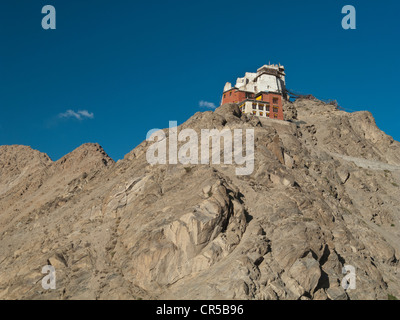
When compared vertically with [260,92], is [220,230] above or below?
below

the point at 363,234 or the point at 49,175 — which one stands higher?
the point at 49,175

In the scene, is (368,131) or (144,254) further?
(368,131)

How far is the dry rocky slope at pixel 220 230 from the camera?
41031 mm

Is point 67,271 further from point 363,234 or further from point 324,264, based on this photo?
point 363,234

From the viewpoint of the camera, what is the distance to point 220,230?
43.9m

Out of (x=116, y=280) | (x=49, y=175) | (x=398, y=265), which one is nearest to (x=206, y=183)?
(x=116, y=280)

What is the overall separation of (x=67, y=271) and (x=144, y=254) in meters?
9.96

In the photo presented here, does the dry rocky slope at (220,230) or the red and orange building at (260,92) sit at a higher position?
the red and orange building at (260,92)

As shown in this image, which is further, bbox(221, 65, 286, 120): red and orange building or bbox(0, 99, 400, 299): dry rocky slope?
bbox(221, 65, 286, 120): red and orange building

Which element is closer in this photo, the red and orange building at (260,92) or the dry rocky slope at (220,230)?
the dry rocky slope at (220,230)

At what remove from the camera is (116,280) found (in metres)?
42.3

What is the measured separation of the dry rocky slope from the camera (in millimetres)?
41031

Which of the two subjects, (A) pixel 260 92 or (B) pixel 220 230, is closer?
(B) pixel 220 230

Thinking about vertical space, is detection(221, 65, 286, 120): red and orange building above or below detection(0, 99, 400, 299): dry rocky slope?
above
